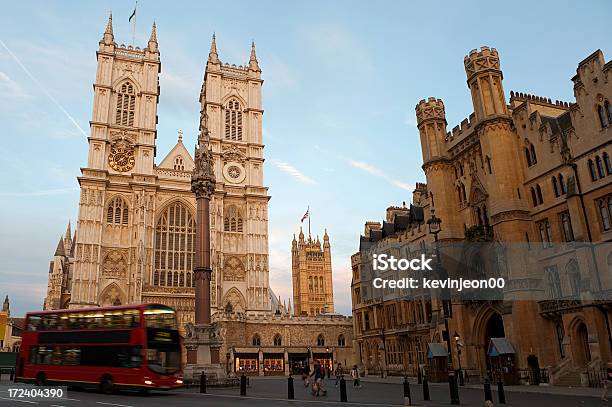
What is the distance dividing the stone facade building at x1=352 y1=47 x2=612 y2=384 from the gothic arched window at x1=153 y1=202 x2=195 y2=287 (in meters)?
31.5

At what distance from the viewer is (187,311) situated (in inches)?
2181

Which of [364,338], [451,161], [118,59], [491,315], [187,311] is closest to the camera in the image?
[491,315]

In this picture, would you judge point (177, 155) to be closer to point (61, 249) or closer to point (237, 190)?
point (237, 190)

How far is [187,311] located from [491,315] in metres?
36.4

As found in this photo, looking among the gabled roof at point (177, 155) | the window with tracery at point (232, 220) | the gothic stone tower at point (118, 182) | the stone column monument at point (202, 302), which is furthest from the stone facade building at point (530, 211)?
the gabled roof at point (177, 155)

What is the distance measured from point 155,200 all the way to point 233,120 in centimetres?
1581

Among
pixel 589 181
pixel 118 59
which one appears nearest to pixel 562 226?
pixel 589 181

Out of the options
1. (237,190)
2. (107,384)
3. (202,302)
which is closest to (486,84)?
(202,302)

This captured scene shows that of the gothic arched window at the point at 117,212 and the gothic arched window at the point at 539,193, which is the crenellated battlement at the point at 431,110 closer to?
the gothic arched window at the point at 539,193

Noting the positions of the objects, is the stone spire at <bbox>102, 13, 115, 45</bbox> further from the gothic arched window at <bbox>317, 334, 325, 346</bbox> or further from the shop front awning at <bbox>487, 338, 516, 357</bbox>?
the shop front awning at <bbox>487, 338, 516, 357</bbox>

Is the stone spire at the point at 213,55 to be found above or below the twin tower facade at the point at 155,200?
above

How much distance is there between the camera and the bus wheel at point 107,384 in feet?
67.0

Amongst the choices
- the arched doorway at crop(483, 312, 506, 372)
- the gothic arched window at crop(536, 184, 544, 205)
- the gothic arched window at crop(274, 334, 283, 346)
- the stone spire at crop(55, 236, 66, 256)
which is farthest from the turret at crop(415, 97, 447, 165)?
the stone spire at crop(55, 236, 66, 256)

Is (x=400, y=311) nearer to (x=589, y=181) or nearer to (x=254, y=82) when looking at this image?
(x=589, y=181)
